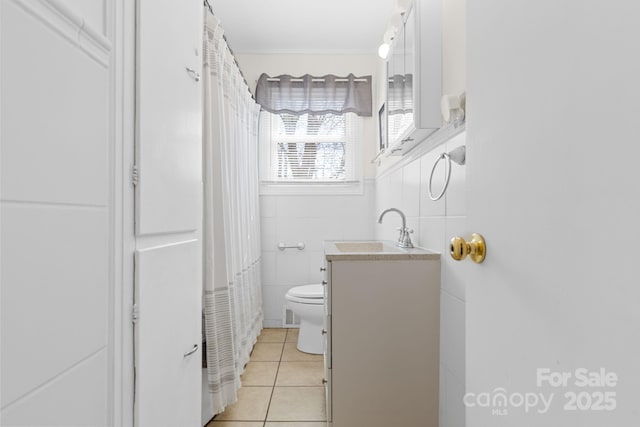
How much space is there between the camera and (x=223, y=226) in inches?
75.7

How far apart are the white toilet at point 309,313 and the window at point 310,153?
39.4 inches

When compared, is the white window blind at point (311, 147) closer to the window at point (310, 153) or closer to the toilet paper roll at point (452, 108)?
the window at point (310, 153)

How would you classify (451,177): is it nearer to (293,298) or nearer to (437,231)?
(437,231)

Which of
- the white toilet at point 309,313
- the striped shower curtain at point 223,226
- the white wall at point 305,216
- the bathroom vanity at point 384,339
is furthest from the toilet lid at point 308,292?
the bathroom vanity at point 384,339

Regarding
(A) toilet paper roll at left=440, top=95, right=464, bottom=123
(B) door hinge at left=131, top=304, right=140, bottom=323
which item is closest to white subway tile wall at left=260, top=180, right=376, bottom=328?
(A) toilet paper roll at left=440, top=95, right=464, bottom=123

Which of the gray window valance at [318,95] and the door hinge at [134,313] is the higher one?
the gray window valance at [318,95]

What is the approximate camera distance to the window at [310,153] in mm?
3346

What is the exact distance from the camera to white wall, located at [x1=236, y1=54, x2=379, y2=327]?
3.32m

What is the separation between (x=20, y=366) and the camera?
0.55 m

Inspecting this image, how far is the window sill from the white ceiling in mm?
1206

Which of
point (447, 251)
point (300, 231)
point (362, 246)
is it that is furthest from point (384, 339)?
point (300, 231)

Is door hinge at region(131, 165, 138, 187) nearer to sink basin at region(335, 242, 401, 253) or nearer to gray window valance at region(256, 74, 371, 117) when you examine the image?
sink basin at region(335, 242, 401, 253)

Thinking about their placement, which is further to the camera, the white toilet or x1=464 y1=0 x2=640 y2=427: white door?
the white toilet

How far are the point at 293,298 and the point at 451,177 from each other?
63.0 inches
